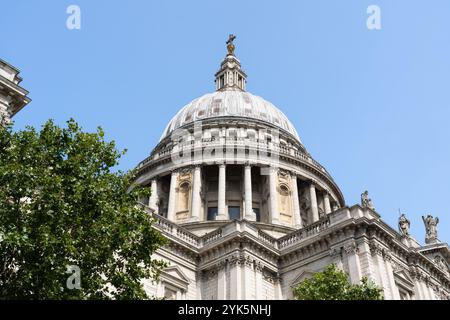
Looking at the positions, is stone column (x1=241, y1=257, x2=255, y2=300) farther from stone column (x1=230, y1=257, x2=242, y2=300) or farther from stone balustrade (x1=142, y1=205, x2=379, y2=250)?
stone balustrade (x1=142, y1=205, x2=379, y2=250)

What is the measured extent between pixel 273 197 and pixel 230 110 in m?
15.1

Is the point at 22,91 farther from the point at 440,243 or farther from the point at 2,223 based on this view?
the point at 440,243

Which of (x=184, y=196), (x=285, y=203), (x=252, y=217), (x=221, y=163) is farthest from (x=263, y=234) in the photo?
(x=221, y=163)

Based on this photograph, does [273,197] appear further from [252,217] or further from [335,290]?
[335,290]

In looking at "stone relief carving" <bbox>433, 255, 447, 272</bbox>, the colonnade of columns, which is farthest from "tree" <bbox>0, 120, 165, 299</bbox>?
"stone relief carving" <bbox>433, 255, 447, 272</bbox>

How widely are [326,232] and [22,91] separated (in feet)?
59.7

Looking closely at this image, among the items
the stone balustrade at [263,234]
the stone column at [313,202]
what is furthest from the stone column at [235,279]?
the stone column at [313,202]

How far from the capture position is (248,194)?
43.6 m

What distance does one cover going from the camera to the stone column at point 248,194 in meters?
41.8

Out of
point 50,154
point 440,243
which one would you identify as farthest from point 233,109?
point 50,154

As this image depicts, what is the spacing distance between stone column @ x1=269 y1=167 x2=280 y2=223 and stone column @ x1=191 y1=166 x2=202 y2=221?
6.09 m

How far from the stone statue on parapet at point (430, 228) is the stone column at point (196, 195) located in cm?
1847

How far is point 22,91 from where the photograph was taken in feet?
78.8

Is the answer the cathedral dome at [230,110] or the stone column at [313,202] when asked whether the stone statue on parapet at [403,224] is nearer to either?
the stone column at [313,202]
